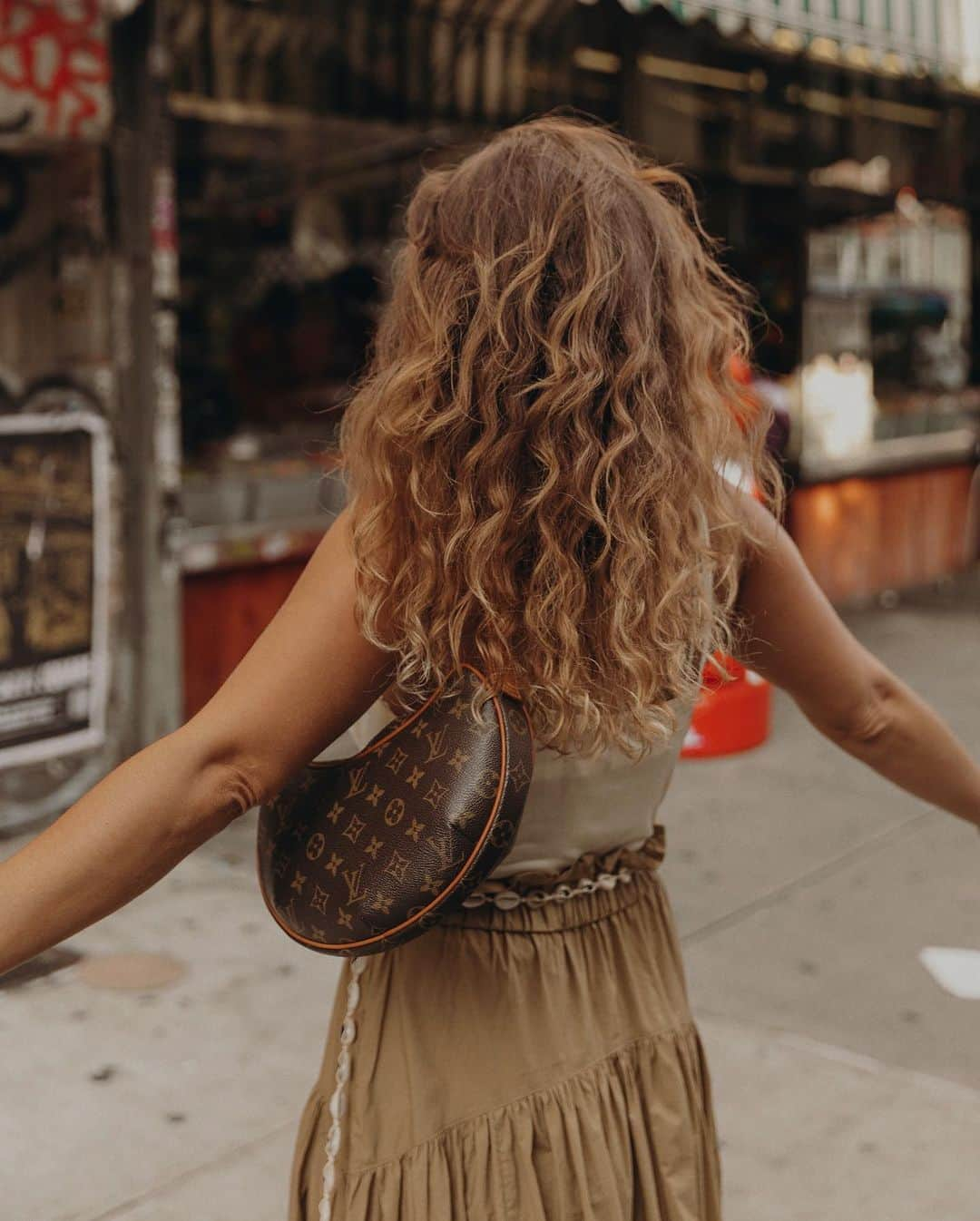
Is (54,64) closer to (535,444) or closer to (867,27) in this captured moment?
(867,27)

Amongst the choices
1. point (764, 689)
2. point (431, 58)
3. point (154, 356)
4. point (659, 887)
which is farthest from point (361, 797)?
point (431, 58)

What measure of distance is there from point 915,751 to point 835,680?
22 cm

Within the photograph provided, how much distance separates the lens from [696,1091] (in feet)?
6.57

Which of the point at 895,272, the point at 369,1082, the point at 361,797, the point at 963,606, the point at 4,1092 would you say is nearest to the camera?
the point at 361,797

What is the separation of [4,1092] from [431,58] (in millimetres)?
5177

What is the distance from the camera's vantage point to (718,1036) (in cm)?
404

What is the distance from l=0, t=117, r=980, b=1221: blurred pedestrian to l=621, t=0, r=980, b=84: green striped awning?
428 cm

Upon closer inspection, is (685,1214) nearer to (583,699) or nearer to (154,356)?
(583,699)

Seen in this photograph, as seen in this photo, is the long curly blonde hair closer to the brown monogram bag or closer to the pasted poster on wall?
the brown monogram bag

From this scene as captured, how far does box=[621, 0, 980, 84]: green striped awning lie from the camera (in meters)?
6.10

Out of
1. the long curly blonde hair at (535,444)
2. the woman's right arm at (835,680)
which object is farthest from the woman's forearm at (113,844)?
the woman's right arm at (835,680)

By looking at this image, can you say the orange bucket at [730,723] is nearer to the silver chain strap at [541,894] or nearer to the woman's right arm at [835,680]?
the woman's right arm at [835,680]

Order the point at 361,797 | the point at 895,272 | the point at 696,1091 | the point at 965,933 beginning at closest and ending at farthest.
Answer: the point at 361,797
the point at 696,1091
the point at 965,933
the point at 895,272

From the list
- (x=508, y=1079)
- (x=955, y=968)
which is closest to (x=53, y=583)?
(x=955, y=968)
